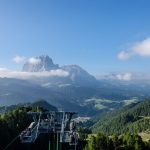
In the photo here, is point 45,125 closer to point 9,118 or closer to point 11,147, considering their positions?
point 11,147

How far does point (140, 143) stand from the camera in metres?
162

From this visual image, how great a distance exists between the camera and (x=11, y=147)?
141750 mm

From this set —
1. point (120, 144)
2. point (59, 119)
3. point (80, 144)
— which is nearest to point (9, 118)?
point (80, 144)

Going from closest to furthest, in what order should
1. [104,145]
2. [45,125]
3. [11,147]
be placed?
[45,125] < [11,147] < [104,145]

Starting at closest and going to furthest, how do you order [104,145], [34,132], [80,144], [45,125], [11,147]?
[34,132] → [45,125] → [11,147] → [104,145] → [80,144]

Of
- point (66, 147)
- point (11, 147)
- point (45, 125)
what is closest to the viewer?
point (45, 125)

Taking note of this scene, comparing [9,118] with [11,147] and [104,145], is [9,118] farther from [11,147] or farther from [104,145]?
[104,145]

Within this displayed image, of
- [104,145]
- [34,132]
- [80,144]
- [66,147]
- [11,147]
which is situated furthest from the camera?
[80,144]

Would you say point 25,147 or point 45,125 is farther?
point 25,147

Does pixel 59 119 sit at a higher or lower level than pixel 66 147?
higher

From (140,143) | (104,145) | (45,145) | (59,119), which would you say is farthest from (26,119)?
(59,119)

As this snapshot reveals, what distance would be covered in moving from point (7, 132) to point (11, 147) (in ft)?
19.5

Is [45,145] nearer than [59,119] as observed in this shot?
No

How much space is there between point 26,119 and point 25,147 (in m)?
23.5
